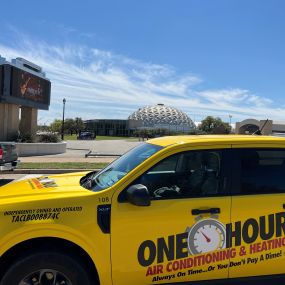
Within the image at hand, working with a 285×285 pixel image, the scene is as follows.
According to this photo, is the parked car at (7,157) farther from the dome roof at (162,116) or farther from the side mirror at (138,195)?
the dome roof at (162,116)

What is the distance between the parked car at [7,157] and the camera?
42.2 ft

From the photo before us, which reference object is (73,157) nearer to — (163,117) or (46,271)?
(46,271)

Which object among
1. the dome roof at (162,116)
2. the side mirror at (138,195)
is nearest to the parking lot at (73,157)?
the side mirror at (138,195)

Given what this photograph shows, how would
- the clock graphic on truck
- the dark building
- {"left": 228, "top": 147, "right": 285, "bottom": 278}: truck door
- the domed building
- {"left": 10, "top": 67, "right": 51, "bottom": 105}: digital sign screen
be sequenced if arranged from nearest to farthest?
the clock graphic on truck < {"left": 228, "top": 147, "right": 285, "bottom": 278}: truck door < {"left": 10, "top": 67, "right": 51, "bottom": 105}: digital sign screen < the dark building < the domed building

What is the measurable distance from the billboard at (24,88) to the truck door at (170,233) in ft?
83.1

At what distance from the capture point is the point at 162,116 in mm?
176500

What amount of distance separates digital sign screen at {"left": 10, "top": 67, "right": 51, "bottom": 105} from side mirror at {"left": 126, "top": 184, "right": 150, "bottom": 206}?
26137mm

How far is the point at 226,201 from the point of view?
13.0 feet

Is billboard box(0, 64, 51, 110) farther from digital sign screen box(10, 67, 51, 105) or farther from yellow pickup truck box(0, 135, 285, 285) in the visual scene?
yellow pickup truck box(0, 135, 285, 285)

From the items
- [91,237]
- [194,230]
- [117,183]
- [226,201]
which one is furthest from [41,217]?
[226,201]

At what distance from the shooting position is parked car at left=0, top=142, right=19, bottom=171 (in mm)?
12873

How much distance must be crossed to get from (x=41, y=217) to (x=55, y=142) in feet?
93.8

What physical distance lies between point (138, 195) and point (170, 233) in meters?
0.47

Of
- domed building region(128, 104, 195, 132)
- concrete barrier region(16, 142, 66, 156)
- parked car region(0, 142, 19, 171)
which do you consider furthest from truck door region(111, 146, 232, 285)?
domed building region(128, 104, 195, 132)
